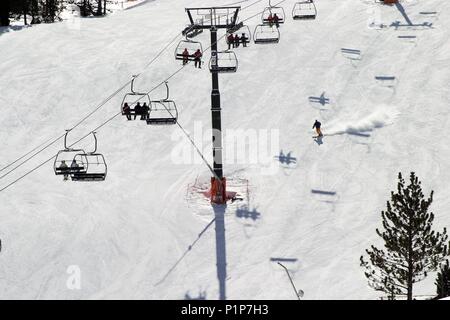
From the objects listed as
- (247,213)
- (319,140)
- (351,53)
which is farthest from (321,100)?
(247,213)

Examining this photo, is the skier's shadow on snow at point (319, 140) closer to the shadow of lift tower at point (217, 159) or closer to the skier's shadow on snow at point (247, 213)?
the shadow of lift tower at point (217, 159)

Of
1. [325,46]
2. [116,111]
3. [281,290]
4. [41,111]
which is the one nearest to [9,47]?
[41,111]

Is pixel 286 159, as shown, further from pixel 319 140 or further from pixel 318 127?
pixel 318 127

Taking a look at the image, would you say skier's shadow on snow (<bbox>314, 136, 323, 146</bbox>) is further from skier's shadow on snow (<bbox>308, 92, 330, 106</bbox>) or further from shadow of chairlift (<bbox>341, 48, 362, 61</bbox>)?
shadow of chairlift (<bbox>341, 48, 362, 61</bbox>)

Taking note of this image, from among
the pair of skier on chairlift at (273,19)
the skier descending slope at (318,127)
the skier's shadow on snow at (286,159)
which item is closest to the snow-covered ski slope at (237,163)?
the skier's shadow on snow at (286,159)

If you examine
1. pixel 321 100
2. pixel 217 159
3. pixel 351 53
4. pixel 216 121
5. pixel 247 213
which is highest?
pixel 351 53

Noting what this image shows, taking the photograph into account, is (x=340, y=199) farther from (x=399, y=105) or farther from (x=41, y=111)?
(x=41, y=111)
